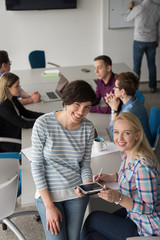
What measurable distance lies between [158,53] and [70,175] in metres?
5.20

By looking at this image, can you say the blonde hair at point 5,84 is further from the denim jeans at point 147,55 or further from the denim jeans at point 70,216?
the denim jeans at point 147,55

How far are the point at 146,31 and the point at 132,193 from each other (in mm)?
4456

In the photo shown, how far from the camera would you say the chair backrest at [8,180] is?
2.02 meters

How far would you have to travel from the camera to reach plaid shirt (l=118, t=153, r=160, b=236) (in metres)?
1.66

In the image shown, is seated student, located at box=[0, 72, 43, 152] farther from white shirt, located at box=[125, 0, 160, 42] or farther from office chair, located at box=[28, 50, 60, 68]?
white shirt, located at box=[125, 0, 160, 42]

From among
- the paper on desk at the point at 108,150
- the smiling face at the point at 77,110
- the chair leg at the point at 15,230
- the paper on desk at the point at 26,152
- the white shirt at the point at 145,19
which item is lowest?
the chair leg at the point at 15,230

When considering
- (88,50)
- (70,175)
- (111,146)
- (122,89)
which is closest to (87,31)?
(88,50)

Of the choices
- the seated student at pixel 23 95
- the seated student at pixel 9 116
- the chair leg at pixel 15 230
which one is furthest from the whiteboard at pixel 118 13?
the chair leg at pixel 15 230

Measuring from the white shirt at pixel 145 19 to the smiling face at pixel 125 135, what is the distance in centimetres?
423

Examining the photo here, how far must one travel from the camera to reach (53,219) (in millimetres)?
1710

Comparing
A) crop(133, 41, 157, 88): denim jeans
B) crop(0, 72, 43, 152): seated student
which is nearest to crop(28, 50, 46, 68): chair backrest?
crop(133, 41, 157, 88): denim jeans

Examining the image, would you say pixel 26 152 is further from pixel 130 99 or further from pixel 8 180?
pixel 130 99

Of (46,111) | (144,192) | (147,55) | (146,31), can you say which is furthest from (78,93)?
(147,55)

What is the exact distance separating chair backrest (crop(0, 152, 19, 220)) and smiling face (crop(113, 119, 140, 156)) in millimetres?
689
